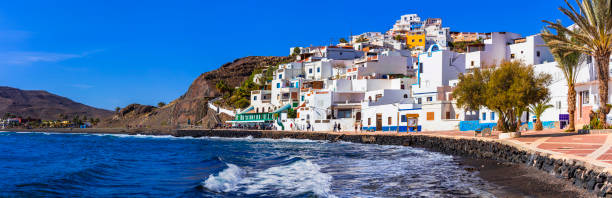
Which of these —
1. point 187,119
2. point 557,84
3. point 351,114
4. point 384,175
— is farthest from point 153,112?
point 384,175

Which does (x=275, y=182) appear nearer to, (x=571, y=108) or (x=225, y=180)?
(x=225, y=180)

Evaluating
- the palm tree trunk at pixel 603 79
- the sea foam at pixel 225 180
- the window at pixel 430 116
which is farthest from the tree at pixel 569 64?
the sea foam at pixel 225 180

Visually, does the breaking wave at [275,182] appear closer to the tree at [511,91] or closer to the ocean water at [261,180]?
the ocean water at [261,180]

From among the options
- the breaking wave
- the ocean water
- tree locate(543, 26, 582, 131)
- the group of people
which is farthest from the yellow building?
the breaking wave

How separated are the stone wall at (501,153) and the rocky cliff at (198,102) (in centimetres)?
5070

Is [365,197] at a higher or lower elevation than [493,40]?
lower

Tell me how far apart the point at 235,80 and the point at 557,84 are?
3742 inches

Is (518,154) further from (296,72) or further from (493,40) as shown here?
(296,72)

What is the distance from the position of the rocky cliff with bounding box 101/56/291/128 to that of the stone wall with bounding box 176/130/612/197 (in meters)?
50.7

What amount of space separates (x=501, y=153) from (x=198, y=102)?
9205cm

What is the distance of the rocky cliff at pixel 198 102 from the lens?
10894cm

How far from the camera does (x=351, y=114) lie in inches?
2566

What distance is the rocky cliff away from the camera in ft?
357

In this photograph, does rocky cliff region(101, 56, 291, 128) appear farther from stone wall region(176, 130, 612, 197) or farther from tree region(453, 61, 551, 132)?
tree region(453, 61, 551, 132)
